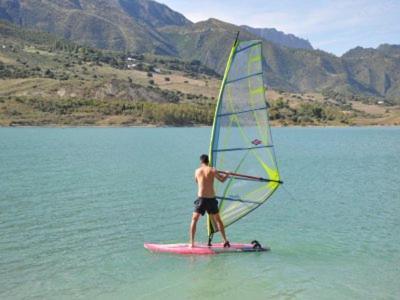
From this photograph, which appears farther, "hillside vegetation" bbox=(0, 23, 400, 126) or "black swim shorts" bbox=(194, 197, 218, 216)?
"hillside vegetation" bbox=(0, 23, 400, 126)

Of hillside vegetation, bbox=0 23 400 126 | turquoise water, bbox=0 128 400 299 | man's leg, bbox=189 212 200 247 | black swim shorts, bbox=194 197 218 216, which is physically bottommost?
turquoise water, bbox=0 128 400 299

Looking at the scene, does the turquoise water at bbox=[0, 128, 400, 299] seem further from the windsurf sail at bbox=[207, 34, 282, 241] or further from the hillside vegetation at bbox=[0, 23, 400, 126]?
the hillside vegetation at bbox=[0, 23, 400, 126]

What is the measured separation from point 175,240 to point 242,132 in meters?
4.74

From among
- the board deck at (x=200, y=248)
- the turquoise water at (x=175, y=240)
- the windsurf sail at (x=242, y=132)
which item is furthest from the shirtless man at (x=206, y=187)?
the turquoise water at (x=175, y=240)

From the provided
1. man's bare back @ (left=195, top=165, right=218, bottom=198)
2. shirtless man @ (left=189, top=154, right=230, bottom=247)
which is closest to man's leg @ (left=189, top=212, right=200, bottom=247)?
shirtless man @ (left=189, top=154, right=230, bottom=247)

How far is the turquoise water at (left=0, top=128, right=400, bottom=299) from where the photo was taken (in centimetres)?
1409

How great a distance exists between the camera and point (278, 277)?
48.9ft

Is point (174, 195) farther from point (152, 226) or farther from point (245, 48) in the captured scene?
point (245, 48)

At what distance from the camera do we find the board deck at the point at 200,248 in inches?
659

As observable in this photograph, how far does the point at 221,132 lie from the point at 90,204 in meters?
11.8

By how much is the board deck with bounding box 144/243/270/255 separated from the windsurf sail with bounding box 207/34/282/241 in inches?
22.3

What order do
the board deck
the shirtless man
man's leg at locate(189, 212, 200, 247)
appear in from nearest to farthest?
1. the shirtless man
2. man's leg at locate(189, 212, 200, 247)
3. the board deck

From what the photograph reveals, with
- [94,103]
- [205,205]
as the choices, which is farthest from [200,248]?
[94,103]

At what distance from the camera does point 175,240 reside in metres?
→ 19.0
